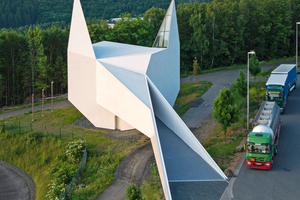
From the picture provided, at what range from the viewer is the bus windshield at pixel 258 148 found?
18953mm

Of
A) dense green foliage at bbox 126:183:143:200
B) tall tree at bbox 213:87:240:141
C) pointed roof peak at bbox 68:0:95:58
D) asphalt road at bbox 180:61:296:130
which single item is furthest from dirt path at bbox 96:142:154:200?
pointed roof peak at bbox 68:0:95:58

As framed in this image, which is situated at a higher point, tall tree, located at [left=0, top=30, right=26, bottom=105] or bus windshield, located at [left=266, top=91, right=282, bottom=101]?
tall tree, located at [left=0, top=30, right=26, bottom=105]

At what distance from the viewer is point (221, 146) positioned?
23.6 m

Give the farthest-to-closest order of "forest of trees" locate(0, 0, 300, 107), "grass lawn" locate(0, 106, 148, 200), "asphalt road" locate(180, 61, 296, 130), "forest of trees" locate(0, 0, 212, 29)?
1. "forest of trees" locate(0, 0, 212, 29)
2. "forest of trees" locate(0, 0, 300, 107)
3. "asphalt road" locate(180, 61, 296, 130)
4. "grass lawn" locate(0, 106, 148, 200)

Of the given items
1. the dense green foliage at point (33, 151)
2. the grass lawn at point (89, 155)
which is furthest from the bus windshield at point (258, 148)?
the dense green foliage at point (33, 151)

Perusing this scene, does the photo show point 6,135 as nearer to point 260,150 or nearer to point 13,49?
point 13,49

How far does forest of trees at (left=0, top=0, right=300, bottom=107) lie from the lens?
44.2 meters

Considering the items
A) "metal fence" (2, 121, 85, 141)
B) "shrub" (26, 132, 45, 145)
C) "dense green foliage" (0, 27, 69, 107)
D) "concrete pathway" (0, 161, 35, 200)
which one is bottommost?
"concrete pathway" (0, 161, 35, 200)

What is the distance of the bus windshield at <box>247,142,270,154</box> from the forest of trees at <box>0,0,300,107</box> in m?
32.9

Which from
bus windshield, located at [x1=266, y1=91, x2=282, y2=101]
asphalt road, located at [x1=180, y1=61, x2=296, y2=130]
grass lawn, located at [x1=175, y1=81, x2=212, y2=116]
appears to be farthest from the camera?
grass lawn, located at [x1=175, y1=81, x2=212, y2=116]

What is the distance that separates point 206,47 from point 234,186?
129 ft

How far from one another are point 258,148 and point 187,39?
41.2 meters

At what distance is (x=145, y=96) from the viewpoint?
74.8ft

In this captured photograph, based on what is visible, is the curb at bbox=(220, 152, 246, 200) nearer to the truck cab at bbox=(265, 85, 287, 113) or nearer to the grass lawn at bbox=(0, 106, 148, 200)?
the grass lawn at bbox=(0, 106, 148, 200)
